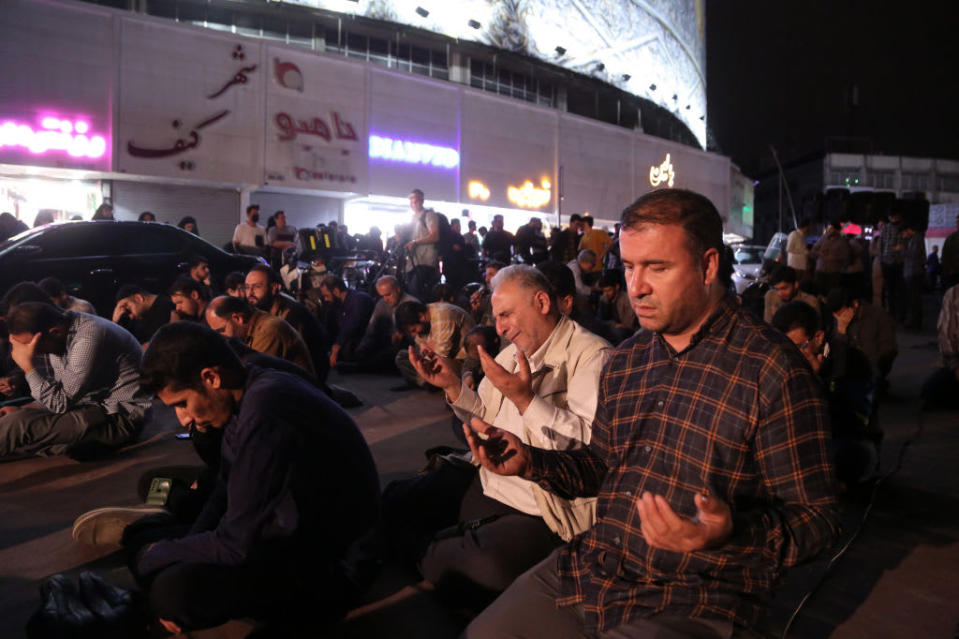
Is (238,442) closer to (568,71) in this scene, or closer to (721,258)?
(721,258)

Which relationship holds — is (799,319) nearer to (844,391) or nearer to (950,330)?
(844,391)

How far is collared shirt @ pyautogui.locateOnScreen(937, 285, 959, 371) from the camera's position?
679 cm

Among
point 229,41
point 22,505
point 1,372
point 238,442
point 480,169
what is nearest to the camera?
point 238,442

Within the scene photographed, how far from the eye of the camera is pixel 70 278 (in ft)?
30.1

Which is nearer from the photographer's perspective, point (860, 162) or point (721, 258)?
point (721, 258)

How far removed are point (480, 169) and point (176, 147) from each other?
9.92 meters

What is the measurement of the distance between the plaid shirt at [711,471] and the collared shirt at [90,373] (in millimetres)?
4218

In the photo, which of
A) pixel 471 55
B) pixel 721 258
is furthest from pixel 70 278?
pixel 471 55

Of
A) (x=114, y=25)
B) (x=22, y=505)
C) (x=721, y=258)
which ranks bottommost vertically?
(x=22, y=505)

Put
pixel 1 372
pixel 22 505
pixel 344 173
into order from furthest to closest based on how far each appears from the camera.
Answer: pixel 344 173 → pixel 1 372 → pixel 22 505

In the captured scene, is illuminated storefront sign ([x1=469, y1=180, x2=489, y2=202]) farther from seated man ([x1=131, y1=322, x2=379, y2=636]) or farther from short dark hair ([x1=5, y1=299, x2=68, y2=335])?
seated man ([x1=131, y1=322, x2=379, y2=636])

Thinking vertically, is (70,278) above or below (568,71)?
below

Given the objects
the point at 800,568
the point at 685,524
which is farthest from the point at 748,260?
the point at 685,524

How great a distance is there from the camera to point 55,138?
15.4 m
